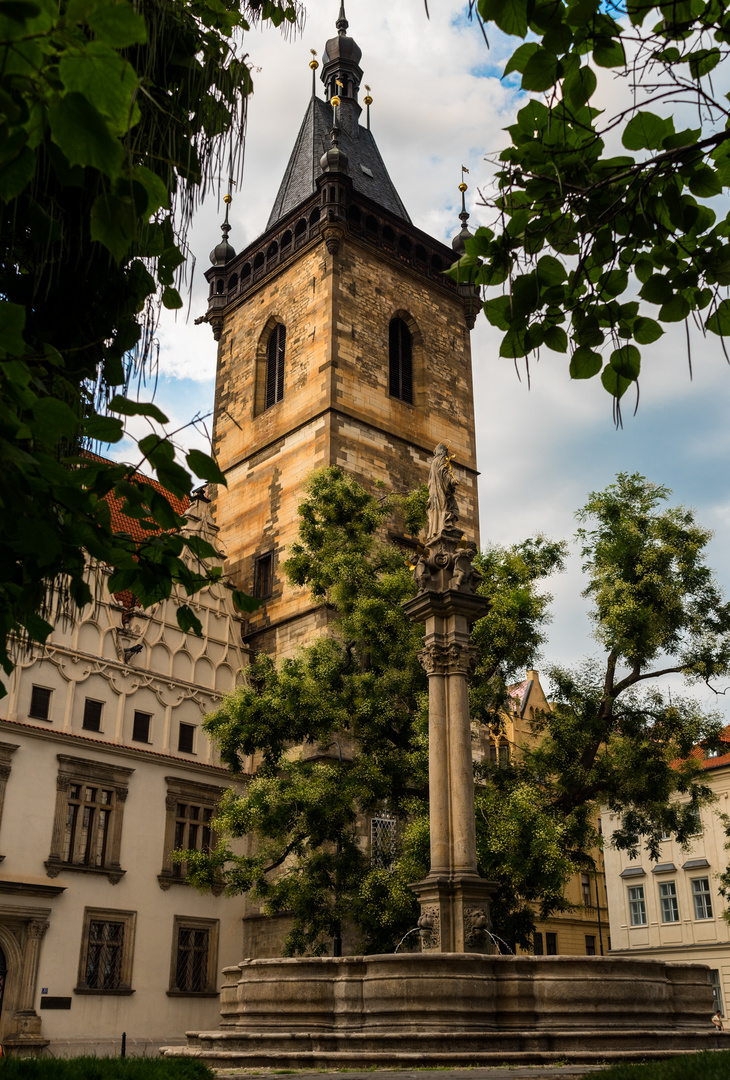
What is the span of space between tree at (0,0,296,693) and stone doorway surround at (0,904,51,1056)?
696 inches

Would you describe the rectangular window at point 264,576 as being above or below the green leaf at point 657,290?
above

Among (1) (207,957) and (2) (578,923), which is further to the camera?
(2) (578,923)

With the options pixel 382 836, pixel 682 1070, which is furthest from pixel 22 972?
pixel 682 1070

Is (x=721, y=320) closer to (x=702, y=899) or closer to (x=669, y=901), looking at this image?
(x=702, y=899)

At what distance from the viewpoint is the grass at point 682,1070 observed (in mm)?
5230

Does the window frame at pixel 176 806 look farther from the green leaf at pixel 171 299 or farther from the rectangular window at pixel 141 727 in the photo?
the green leaf at pixel 171 299

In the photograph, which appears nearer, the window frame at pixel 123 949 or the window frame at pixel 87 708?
the window frame at pixel 123 949

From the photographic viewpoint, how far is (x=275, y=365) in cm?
3412

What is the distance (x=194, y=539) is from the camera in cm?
461

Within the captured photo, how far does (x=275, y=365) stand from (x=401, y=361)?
4113 millimetres

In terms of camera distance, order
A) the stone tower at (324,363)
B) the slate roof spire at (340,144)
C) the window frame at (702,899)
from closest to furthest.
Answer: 1. the stone tower at (324,363)
2. the slate roof spire at (340,144)
3. the window frame at (702,899)

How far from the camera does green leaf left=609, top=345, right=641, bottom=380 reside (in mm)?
4684

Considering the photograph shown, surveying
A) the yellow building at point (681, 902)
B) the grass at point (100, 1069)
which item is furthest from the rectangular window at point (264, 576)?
the grass at point (100, 1069)

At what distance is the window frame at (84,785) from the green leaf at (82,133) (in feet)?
67.6
